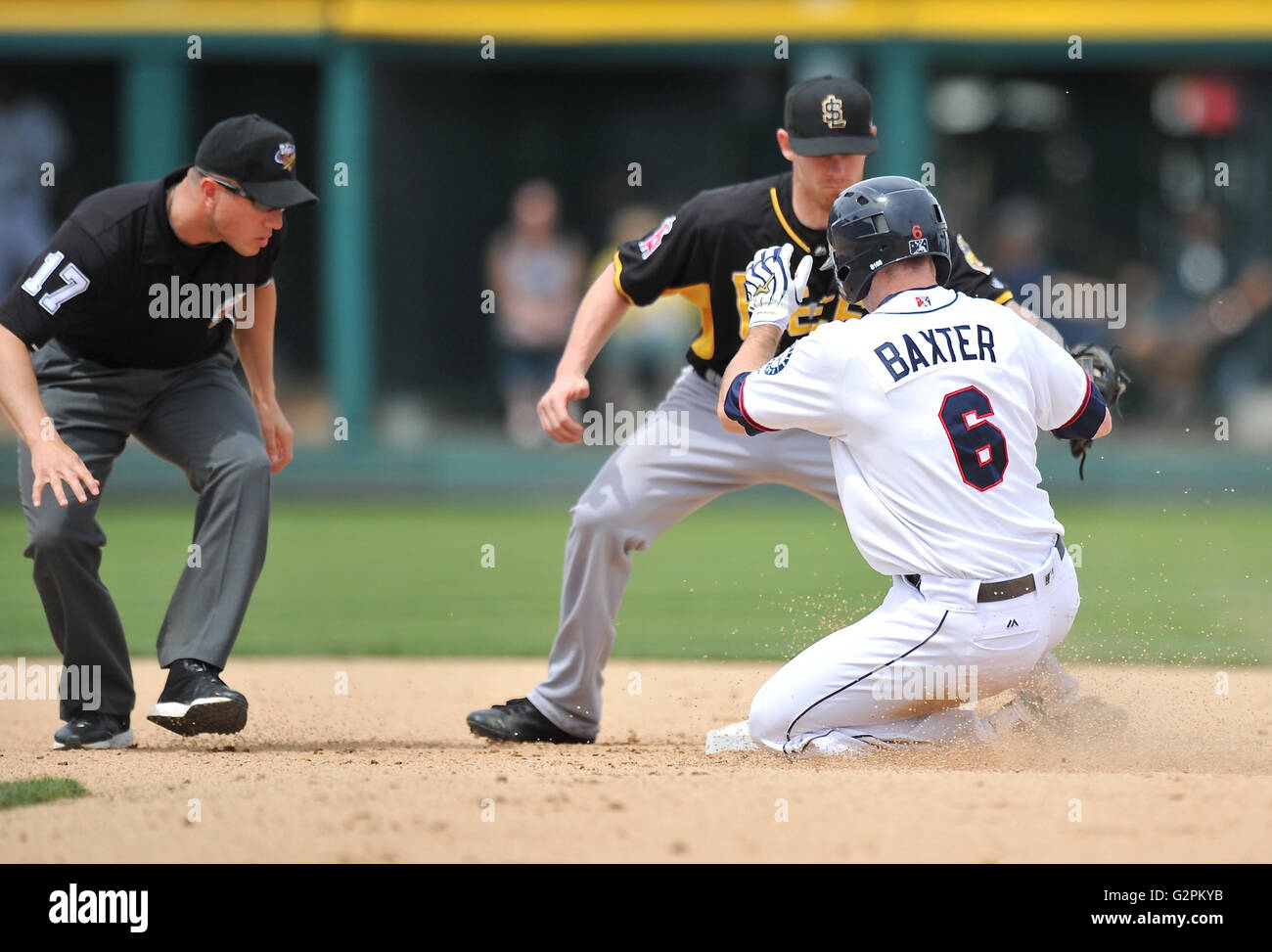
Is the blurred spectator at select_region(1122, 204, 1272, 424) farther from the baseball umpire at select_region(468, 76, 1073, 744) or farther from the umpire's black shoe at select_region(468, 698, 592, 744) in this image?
the umpire's black shoe at select_region(468, 698, 592, 744)

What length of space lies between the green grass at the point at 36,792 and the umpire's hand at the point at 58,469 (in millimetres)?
796

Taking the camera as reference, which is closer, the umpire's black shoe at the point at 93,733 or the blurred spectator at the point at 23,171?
the umpire's black shoe at the point at 93,733

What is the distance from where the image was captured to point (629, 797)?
378cm

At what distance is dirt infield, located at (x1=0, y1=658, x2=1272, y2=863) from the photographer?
11.2 feet

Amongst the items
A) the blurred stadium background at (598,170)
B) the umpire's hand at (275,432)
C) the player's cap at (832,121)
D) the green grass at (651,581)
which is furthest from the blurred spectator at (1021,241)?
the umpire's hand at (275,432)

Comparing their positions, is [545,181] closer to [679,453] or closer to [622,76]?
[622,76]

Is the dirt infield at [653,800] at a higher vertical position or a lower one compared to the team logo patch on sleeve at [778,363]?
lower

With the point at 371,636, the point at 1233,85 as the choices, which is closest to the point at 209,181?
the point at 371,636

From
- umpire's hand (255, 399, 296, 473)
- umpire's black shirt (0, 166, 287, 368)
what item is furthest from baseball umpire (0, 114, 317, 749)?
umpire's hand (255, 399, 296, 473)

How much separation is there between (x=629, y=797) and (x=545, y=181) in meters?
11.5

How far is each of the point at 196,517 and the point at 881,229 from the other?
231 cm

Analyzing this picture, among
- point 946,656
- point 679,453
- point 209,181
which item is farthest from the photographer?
point 679,453

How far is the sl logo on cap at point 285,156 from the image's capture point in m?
4.79

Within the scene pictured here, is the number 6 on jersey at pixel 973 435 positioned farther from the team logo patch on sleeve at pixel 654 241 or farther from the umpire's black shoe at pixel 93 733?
the umpire's black shoe at pixel 93 733
